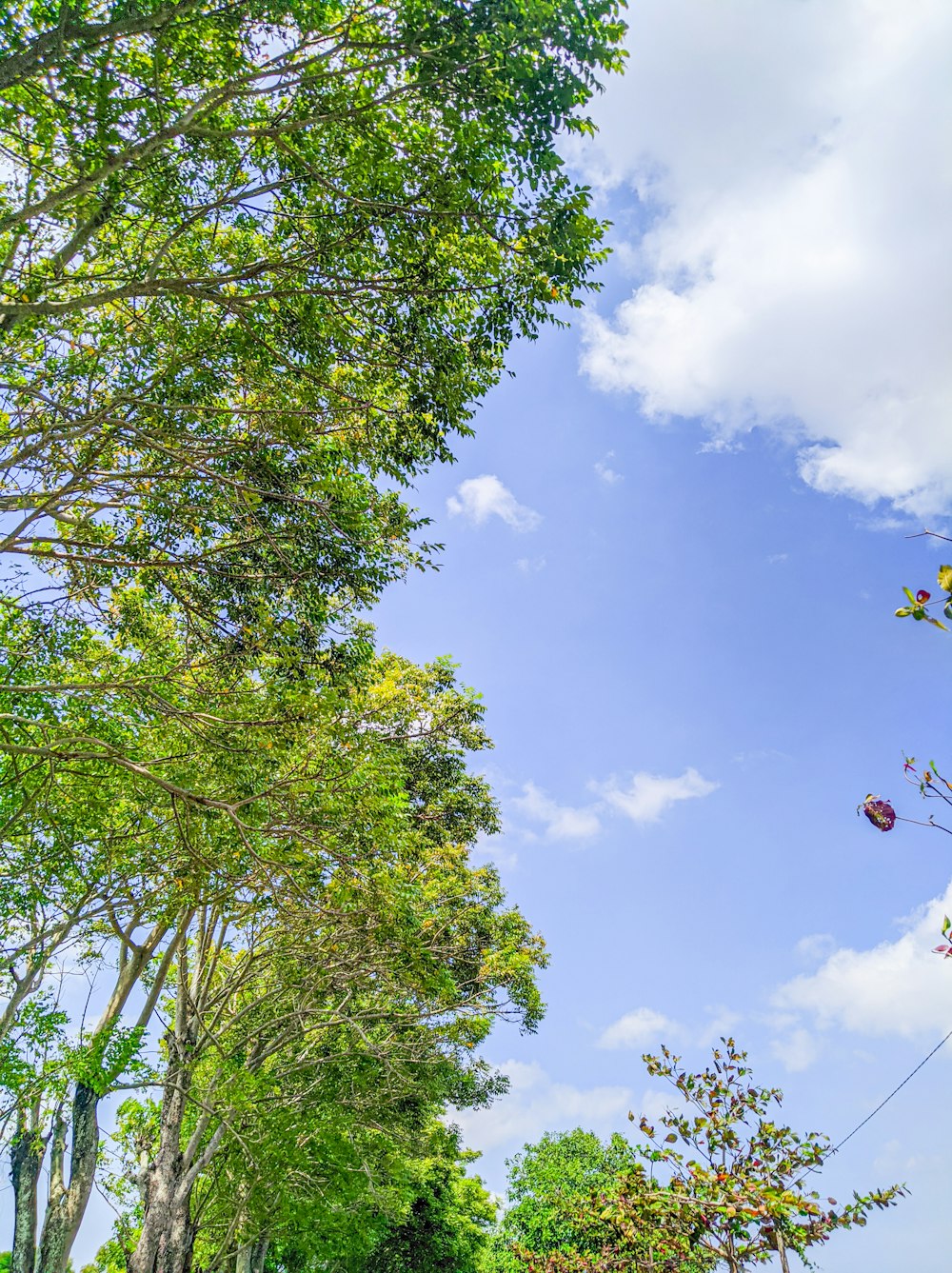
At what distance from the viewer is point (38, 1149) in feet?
32.9

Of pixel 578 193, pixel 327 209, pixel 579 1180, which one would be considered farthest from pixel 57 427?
pixel 579 1180

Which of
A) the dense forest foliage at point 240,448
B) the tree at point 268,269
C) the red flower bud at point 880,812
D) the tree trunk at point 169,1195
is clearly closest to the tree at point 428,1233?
the tree trunk at point 169,1195

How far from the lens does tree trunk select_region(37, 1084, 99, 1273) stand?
9.98 meters

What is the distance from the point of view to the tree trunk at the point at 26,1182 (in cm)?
938

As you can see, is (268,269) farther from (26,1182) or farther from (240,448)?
(26,1182)

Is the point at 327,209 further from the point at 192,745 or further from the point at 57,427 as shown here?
the point at 192,745

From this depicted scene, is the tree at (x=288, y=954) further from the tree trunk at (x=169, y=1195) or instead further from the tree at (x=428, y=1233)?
the tree at (x=428, y=1233)

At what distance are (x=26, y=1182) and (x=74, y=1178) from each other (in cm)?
60

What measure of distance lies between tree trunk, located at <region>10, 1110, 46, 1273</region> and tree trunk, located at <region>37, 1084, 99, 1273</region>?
1.08 ft

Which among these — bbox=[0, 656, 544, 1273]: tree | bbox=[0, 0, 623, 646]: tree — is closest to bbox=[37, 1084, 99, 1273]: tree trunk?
bbox=[0, 656, 544, 1273]: tree

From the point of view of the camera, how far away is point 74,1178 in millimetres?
10242

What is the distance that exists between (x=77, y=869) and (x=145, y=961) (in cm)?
331

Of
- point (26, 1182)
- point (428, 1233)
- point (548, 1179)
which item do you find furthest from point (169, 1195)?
point (548, 1179)

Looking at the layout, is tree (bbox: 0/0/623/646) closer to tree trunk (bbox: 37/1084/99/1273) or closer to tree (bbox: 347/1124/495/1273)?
tree trunk (bbox: 37/1084/99/1273)
